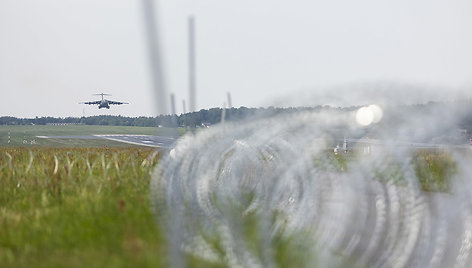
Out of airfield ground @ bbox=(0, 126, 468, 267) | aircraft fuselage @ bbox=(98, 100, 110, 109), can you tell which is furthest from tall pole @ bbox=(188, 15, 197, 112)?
aircraft fuselage @ bbox=(98, 100, 110, 109)

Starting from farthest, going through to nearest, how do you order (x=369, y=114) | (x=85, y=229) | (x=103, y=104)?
(x=103, y=104)
(x=85, y=229)
(x=369, y=114)

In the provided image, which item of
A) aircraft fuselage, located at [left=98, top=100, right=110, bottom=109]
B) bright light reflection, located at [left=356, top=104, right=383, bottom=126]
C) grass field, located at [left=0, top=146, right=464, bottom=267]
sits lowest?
grass field, located at [left=0, top=146, right=464, bottom=267]

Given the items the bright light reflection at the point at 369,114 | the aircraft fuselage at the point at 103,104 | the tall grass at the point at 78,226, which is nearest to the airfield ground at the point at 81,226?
the tall grass at the point at 78,226

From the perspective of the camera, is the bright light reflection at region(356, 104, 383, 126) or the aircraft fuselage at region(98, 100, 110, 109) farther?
the aircraft fuselage at region(98, 100, 110, 109)

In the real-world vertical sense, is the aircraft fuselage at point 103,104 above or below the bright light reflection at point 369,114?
above

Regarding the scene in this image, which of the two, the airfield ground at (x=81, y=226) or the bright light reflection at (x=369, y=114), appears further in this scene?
the bright light reflection at (x=369, y=114)

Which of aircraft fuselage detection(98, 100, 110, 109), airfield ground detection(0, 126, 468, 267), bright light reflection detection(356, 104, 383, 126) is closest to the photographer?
airfield ground detection(0, 126, 468, 267)

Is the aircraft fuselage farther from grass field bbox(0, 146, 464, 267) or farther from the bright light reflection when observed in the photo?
the bright light reflection

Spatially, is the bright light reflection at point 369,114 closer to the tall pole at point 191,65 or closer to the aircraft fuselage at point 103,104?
the tall pole at point 191,65

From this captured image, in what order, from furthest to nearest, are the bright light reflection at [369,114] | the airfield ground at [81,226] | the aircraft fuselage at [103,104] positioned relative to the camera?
1. the aircraft fuselage at [103,104]
2. the bright light reflection at [369,114]
3. the airfield ground at [81,226]

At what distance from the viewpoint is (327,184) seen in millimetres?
7230

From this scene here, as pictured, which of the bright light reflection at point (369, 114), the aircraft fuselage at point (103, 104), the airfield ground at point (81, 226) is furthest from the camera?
the aircraft fuselage at point (103, 104)

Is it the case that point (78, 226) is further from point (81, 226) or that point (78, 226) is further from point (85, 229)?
point (85, 229)

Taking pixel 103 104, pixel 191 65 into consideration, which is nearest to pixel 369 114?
pixel 191 65
